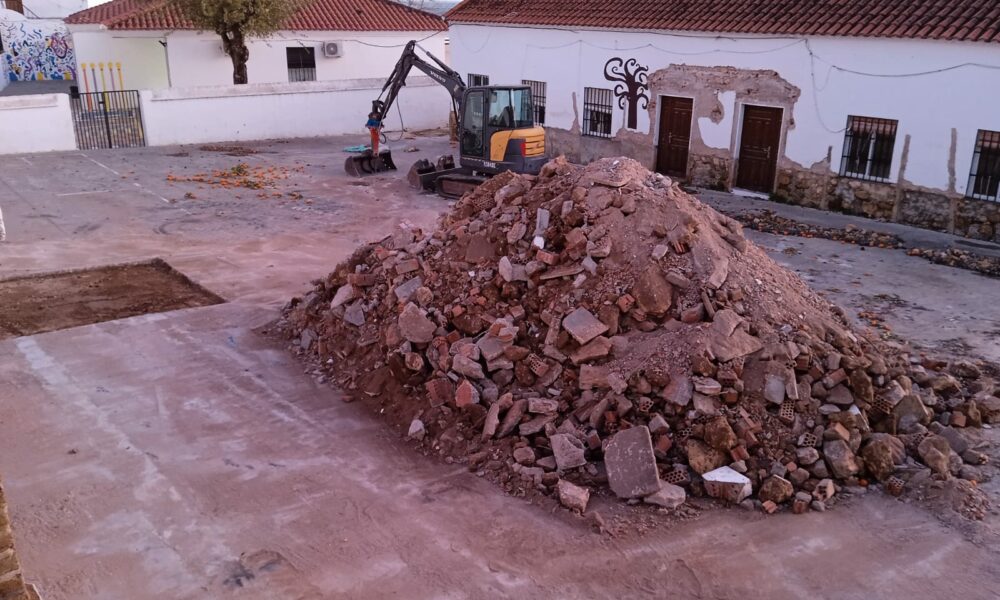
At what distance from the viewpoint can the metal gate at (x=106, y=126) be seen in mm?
23266

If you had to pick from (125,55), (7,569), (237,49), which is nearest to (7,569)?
(7,569)

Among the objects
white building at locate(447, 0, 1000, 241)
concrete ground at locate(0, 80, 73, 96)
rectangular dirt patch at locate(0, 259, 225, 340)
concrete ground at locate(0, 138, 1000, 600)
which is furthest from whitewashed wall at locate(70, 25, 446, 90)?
concrete ground at locate(0, 138, 1000, 600)

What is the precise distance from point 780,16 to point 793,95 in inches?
71.8

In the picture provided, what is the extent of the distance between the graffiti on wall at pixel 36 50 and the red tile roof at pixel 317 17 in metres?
9.26

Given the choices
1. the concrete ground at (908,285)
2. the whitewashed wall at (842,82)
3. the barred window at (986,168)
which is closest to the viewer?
the concrete ground at (908,285)

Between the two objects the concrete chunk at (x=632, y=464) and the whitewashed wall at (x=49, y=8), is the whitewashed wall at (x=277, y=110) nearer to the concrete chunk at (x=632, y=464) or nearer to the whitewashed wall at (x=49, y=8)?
the whitewashed wall at (x=49, y=8)

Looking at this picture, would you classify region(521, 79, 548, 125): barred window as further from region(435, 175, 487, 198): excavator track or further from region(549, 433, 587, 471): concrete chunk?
region(549, 433, 587, 471): concrete chunk

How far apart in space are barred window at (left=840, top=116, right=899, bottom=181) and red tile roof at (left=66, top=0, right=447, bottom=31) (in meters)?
20.4

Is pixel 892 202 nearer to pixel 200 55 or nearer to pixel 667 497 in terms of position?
pixel 667 497

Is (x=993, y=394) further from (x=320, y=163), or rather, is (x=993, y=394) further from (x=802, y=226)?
(x=320, y=163)

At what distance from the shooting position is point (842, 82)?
16.3 metres

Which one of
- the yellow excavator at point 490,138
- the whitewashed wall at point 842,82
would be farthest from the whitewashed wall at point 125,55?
the yellow excavator at point 490,138

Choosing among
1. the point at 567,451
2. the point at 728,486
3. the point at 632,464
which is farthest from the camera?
the point at 567,451

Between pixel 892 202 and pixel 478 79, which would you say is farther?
pixel 478 79
